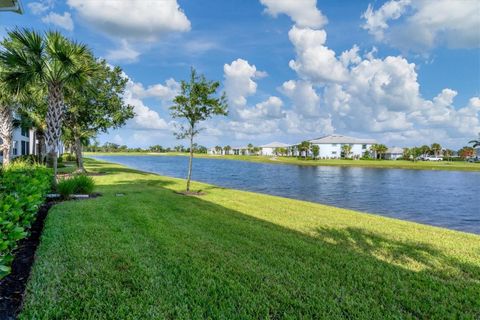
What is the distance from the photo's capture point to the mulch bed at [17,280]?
3246 mm

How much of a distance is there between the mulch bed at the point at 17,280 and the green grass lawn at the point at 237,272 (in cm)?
14

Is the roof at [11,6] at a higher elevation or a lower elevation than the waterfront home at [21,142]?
higher

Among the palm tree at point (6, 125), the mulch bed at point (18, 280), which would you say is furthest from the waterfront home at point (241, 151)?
the mulch bed at point (18, 280)

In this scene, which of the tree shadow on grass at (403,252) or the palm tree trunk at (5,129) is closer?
the tree shadow on grass at (403,252)

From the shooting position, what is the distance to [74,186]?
10.4 m

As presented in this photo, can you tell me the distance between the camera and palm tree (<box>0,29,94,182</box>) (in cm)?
993

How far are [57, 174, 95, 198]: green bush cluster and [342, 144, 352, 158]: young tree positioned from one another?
3814 inches

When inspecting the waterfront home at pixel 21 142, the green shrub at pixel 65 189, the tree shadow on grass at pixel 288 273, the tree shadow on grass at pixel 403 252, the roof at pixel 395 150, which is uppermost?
the roof at pixel 395 150

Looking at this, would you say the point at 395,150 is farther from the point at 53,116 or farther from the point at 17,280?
the point at 17,280

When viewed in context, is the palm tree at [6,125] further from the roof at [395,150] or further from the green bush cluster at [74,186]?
the roof at [395,150]

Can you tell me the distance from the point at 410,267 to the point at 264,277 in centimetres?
290

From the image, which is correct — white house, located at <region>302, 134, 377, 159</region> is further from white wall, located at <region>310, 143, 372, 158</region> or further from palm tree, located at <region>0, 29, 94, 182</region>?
palm tree, located at <region>0, 29, 94, 182</region>

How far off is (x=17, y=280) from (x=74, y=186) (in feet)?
23.5

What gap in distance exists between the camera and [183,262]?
4.66 m
